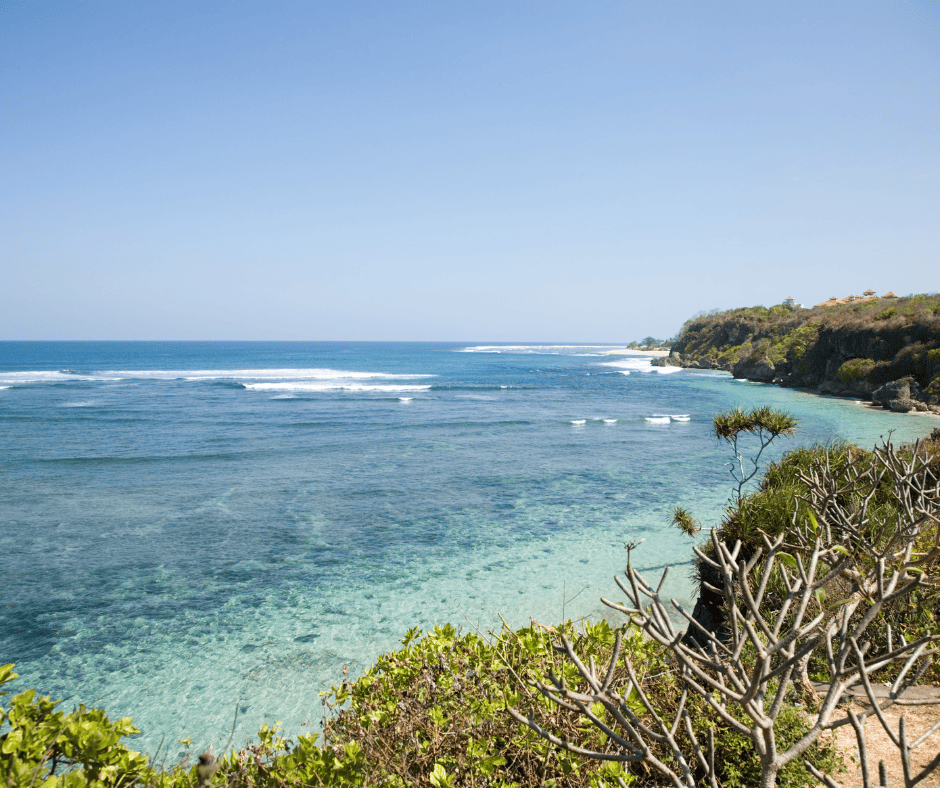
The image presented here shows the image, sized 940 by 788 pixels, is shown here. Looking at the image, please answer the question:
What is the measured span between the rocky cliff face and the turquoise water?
21.7 ft

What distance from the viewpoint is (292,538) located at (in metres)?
15.1

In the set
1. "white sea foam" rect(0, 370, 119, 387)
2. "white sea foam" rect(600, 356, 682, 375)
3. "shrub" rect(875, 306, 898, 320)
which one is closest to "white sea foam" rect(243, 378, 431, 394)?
"white sea foam" rect(0, 370, 119, 387)

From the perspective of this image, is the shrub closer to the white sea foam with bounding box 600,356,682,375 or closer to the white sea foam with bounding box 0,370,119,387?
the white sea foam with bounding box 600,356,682,375

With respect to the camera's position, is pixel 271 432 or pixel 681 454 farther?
pixel 271 432

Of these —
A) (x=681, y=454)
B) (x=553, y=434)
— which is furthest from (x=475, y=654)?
(x=553, y=434)

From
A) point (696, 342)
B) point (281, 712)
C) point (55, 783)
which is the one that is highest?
point (696, 342)

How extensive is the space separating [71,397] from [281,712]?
162 ft

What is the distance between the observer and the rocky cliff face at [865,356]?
129 ft

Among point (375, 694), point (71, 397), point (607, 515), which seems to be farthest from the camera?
point (71, 397)

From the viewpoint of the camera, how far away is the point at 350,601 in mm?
11469

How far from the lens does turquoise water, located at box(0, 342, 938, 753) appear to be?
9195 mm

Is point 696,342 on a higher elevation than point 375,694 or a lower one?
higher

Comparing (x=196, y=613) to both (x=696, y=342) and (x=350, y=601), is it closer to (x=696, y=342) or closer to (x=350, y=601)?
(x=350, y=601)

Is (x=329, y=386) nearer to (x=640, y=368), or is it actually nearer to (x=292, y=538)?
(x=292, y=538)
